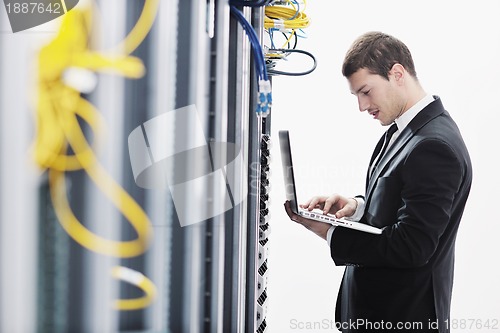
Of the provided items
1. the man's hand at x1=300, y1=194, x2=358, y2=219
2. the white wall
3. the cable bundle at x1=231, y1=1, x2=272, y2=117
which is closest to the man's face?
the man's hand at x1=300, y1=194, x2=358, y2=219

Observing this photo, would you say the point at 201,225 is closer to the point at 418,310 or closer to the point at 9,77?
the point at 9,77

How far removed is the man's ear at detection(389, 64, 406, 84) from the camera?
136cm

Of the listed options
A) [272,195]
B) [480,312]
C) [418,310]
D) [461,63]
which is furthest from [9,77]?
[480,312]

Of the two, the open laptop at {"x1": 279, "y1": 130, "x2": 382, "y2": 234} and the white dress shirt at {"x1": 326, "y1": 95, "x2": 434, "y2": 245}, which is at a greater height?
the white dress shirt at {"x1": 326, "y1": 95, "x2": 434, "y2": 245}

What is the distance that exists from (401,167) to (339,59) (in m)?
1.14

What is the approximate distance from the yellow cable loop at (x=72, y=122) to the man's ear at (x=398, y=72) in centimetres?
101

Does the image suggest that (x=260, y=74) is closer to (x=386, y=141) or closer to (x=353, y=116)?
(x=386, y=141)

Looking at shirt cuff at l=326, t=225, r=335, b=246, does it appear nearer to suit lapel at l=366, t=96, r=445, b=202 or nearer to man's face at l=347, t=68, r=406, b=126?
suit lapel at l=366, t=96, r=445, b=202

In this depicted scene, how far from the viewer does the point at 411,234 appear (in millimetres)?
1204

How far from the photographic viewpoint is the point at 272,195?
2.31 m

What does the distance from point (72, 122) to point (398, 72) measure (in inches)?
43.3

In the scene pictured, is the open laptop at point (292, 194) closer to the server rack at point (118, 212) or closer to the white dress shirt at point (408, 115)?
the white dress shirt at point (408, 115)

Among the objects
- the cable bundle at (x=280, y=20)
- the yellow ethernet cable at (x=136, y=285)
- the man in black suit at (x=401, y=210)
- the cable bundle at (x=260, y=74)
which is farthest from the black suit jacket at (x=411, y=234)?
the yellow ethernet cable at (x=136, y=285)

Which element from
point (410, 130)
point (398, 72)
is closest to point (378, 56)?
point (398, 72)
